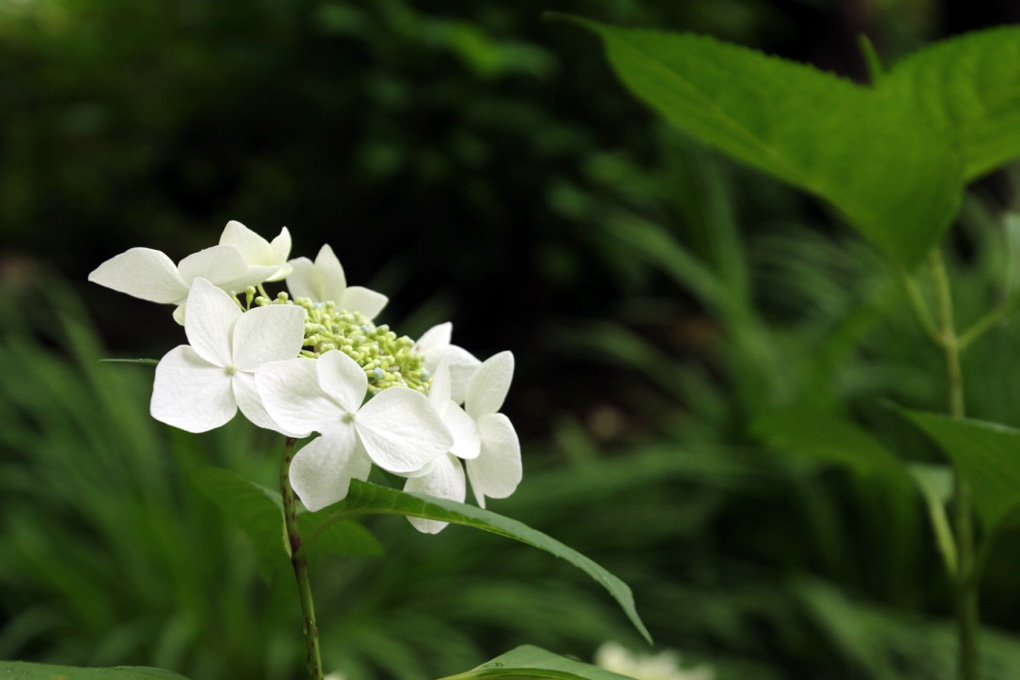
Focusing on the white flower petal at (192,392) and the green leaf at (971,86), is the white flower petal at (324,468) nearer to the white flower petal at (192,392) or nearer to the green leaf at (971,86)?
the white flower petal at (192,392)

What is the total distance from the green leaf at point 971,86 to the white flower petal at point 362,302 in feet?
1.15

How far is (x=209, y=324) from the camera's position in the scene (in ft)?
1.05

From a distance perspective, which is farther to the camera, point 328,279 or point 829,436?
point 829,436

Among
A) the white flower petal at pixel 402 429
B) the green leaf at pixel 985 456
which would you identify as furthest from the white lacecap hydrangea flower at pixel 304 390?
the green leaf at pixel 985 456

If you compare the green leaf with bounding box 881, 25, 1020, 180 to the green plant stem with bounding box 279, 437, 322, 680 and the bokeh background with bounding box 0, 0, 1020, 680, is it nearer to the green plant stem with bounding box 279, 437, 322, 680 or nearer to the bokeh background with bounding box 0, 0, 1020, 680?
the bokeh background with bounding box 0, 0, 1020, 680

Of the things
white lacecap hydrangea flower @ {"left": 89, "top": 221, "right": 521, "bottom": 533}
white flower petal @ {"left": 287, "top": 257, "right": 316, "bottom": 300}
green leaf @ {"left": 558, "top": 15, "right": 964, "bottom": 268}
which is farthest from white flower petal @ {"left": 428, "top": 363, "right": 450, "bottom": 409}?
green leaf @ {"left": 558, "top": 15, "right": 964, "bottom": 268}

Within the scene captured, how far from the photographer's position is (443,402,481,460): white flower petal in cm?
34

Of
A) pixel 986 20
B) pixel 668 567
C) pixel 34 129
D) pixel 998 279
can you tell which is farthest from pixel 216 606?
pixel 986 20

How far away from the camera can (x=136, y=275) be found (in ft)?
1.12

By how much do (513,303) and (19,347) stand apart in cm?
136

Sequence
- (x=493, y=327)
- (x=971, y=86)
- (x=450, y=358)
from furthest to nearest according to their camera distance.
Answer: (x=493, y=327)
(x=971, y=86)
(x=450, y=358)

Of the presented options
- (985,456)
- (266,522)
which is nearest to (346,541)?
(266,522)

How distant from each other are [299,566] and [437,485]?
6 cm

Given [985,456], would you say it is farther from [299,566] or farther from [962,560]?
[299,566]
